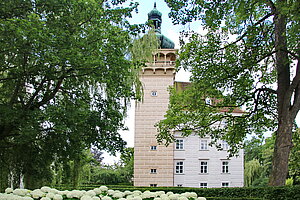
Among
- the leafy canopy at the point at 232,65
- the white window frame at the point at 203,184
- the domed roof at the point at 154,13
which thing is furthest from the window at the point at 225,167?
the leafy canopy at the point at 232,65

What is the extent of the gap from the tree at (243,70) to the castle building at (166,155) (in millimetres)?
14310

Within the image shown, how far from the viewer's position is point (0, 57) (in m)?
7.86

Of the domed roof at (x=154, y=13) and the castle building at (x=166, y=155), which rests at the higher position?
the domed roof at (x=154, y=13)

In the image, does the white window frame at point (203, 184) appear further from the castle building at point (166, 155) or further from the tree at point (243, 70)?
the tree at point (243, 70)

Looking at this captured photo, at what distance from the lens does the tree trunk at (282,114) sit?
373 inches

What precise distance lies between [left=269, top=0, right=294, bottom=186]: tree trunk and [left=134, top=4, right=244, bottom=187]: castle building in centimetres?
1640

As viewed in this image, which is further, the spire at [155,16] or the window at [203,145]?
the spire at [155,16]

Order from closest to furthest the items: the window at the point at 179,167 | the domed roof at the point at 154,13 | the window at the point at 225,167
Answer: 1. the window at the point at 179,167
2. the window at the point at 225,167
3. the domed roof at the point at 154,13

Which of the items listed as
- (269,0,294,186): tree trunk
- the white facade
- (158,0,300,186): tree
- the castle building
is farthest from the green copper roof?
(269,0,294,186): tree trunk

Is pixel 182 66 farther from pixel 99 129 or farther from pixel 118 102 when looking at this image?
pixel 99 129

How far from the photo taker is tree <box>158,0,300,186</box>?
31.4 feet

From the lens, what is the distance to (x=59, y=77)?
9242 millimetres

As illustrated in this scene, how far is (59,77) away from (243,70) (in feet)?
19.3

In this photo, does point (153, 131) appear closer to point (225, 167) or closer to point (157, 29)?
point (225, 167)
